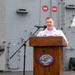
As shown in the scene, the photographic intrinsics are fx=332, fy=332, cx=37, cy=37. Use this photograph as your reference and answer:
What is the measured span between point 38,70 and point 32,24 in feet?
17.6

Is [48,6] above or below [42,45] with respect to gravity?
above

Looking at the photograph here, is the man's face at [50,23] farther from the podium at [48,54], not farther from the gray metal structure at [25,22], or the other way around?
the gray metal structure at [25,22]

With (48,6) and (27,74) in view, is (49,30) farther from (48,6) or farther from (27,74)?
(48,6)

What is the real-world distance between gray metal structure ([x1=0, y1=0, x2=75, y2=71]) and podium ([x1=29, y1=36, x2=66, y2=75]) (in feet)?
16.1

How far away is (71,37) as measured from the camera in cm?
1019

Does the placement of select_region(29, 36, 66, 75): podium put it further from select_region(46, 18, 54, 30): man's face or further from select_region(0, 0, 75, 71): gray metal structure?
select_region(0, 0, 75, 71): gray metal structure

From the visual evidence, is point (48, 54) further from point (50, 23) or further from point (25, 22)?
point (25, 22)

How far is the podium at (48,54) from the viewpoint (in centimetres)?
453

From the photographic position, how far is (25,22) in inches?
389

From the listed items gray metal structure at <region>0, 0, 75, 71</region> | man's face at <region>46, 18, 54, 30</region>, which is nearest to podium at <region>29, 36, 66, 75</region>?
man's face at <region>46, 18, 54, 30</region>

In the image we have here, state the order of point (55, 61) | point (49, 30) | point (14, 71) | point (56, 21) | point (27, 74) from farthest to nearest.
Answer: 1. point (56, 21)
2. point (14, 71)
3. point (27, 74)
4. point (49, 30)
5. point (55, 61)

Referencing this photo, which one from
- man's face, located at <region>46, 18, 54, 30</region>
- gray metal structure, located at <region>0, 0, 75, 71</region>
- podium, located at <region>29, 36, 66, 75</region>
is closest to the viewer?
podium, located at <region>29, 36, 66, 75</region>

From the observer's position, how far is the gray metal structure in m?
9.55

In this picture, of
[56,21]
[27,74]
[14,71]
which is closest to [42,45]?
[27,74]
